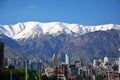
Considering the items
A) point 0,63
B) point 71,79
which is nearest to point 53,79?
point 71,79

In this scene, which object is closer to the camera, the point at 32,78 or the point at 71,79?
the point at 32,78

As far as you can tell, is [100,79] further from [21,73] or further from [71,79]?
[21,73]

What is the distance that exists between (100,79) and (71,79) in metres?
14.9

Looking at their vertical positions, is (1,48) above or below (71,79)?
above

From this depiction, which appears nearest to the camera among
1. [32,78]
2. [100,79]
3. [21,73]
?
[32,78]

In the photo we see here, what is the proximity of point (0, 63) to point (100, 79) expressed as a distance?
4185 centimetres

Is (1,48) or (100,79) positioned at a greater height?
(1,48)

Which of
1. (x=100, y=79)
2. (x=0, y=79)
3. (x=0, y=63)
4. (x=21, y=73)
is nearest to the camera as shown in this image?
(x=0, y=79)

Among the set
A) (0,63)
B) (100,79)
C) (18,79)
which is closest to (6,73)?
(18,79)

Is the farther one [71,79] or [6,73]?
[71,79]

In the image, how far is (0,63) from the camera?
171 metres

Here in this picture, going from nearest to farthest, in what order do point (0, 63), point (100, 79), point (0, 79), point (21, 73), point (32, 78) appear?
point (32, 78)
point (0, 79)
point (21, 73)
point (0, 63)
point (100, 79)

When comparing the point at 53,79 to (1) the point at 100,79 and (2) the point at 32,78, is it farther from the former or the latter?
(2) the point at 32,78

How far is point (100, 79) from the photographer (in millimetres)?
186500
